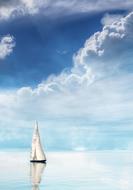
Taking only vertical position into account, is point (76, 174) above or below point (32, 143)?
below

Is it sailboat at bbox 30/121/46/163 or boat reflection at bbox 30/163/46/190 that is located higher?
sailboat at bbox 30/121/46/163

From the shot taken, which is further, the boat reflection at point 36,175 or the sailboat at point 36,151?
the sailboat at point 36,151

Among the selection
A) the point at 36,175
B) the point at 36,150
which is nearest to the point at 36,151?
the point at 36,150

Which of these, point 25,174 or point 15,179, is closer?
point 15,179

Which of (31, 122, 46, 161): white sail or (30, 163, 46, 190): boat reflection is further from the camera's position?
(31, 122, 46, 161): white sail

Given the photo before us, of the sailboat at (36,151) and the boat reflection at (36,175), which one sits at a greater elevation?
the sailboat at (36,151)

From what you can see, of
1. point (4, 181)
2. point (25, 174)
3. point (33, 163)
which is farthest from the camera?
point (33, 163)

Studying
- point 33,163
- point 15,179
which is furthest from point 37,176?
point 33,163

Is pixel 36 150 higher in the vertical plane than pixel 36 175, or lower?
higher

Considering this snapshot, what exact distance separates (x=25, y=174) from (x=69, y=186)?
2483 cm

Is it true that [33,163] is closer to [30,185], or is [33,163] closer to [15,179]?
[15,179]

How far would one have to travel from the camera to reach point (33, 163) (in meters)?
159

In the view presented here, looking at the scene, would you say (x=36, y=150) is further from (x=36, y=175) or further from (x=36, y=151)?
(x=36, y=175)

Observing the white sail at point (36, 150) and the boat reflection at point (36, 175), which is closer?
the boat reflection at point (36, 175)
